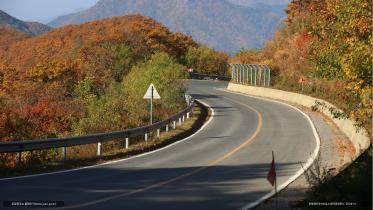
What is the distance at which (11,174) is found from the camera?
48.6 feet

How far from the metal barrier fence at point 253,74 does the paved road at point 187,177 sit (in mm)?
31721

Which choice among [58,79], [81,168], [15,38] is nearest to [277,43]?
[58,79]

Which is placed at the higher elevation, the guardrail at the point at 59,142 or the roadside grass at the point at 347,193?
the roadside grass at the point at 347,193

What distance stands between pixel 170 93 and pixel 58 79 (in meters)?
34.8

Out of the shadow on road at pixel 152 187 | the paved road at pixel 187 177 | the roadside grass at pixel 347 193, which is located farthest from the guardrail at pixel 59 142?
the roadside grass at pixel 347 193

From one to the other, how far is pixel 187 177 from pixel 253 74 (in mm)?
48349

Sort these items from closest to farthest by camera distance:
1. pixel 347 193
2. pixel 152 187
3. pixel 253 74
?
pixel 347 193, pixel 152 187, pixel 253 74

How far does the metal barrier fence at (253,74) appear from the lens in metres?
58.3

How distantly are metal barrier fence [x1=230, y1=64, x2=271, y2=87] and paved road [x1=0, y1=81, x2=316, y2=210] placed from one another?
104 feet

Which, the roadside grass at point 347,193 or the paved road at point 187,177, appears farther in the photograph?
the paved road at point 187,177

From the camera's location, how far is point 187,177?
48.5 ft

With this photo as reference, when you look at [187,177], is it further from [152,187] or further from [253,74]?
[253,74]

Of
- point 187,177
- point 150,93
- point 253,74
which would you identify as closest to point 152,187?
point 187,177

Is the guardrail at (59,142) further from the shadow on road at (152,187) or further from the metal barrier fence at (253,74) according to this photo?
the metal barrier fence at (253,74)
